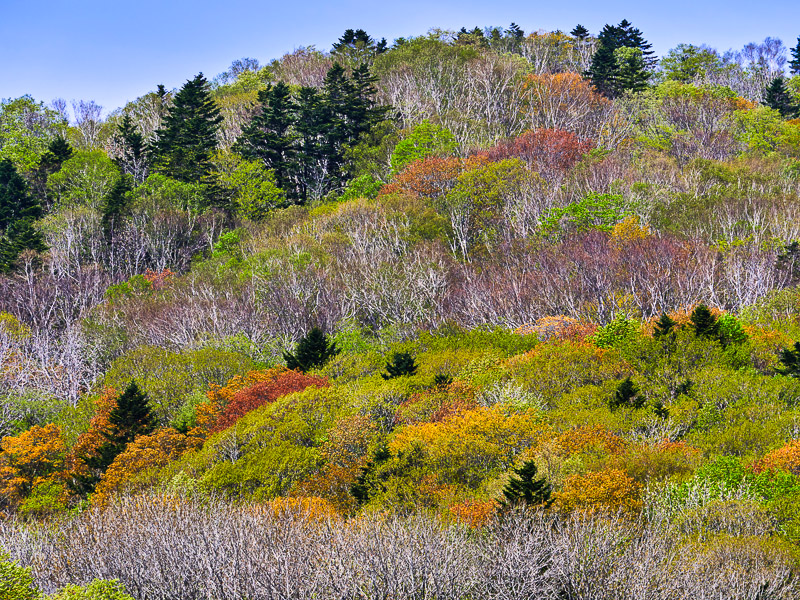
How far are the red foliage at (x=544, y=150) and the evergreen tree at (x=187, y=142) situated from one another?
28633mm

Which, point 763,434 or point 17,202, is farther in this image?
point 17,202

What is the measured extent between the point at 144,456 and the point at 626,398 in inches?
892

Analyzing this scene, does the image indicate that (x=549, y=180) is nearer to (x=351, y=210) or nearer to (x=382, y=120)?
(x=351, y=210)

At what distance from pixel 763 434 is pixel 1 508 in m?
35.2

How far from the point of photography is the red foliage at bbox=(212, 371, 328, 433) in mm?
37094

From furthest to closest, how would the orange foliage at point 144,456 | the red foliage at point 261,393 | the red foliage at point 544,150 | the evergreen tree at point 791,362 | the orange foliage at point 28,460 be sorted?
the red foliage at point 544,150 → the red foliage at point 261,393 → the orange foliage at point 28,460 → the orange foliage at point 144,456 → the evergreen tree at point 791,362

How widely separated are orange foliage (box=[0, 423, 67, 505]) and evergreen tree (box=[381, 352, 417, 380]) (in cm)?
1786

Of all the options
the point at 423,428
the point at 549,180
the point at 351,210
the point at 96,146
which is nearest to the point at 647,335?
the point at 423,428

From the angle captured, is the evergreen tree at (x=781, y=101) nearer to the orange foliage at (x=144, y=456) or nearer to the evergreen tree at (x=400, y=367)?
the evergreen tree at (x=400, y=367)

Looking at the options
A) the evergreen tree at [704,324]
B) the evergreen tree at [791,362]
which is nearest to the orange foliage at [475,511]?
the evergreen tree at [704,324]

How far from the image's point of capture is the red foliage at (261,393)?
37094 mm

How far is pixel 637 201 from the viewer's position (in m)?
51.7

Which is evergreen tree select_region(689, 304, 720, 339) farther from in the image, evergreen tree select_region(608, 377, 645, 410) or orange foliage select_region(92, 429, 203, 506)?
orange foliage select_region(92, 429, 203, 506)

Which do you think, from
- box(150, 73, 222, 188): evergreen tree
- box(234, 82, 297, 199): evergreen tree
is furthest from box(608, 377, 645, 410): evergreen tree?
box(150, 73, 222, 188): evergreen tree
